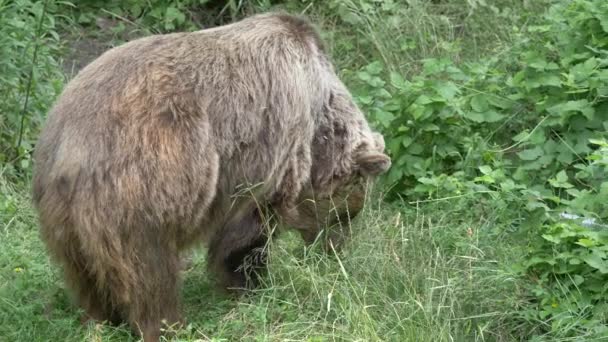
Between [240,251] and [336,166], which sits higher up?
[336,166]

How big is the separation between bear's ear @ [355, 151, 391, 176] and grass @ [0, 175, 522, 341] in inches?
17.3

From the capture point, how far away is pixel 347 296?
6.11m

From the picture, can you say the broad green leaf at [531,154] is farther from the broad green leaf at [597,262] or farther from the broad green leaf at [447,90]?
the broad green leaf at [597,262]

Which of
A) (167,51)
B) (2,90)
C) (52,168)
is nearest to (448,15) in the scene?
(2,90)

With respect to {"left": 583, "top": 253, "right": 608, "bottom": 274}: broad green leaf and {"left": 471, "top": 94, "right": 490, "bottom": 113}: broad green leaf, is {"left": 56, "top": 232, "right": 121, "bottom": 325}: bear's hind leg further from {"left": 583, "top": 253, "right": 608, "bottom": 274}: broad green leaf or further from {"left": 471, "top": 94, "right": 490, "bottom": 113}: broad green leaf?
{"left": 471, "top": 94, "right": 490, "bottom": 113}: broad green leaf

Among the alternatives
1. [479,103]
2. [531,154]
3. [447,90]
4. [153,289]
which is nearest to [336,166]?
[153,289]

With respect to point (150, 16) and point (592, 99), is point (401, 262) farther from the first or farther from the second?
point (150, 16)

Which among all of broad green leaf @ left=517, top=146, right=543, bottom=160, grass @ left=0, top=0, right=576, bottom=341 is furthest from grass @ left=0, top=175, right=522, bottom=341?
broad green leaf @ left=517, top=146, right=543, bottom=160

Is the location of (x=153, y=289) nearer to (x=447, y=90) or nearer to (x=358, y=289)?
(x=358, y=289)

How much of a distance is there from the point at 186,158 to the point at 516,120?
3.14 m

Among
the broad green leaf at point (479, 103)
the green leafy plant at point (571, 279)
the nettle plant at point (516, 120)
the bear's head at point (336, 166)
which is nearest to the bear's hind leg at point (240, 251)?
the bear's head at point (336, 166)

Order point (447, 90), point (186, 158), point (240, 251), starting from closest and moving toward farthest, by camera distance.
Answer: point (186, 158) → point (240, 251) → point (447, 90)

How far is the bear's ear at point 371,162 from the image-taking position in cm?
657

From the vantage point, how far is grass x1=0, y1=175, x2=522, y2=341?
596 cm
